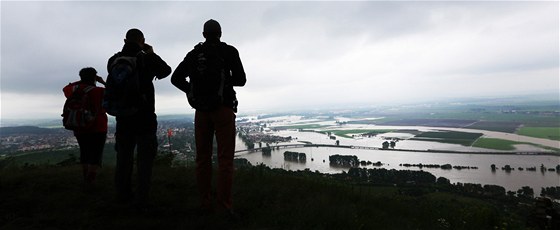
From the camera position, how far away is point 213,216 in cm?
323

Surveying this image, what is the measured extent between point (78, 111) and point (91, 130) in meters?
0.32

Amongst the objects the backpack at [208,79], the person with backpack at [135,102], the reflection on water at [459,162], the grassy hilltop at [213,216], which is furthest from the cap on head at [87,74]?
the reflection on water at [459,162]

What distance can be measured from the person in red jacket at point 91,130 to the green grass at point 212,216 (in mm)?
449

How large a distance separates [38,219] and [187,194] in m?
1.71

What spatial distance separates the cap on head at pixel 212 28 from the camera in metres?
3.37

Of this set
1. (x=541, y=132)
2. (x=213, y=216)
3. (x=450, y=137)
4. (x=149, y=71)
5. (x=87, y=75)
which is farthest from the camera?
(x=450, y=137)

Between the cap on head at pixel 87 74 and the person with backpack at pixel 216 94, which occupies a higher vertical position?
the cap on head at pixel 87 74

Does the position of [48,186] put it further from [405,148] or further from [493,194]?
[405,148]

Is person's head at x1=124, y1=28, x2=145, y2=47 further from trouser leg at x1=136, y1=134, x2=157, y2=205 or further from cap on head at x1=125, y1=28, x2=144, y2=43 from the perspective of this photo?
trouser leg at x1=136, y1=134, x2=157, y2=205

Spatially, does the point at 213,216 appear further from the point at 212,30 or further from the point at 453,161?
the point at 453,161

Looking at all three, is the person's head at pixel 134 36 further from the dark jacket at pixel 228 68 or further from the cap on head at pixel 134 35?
the dark jacket at pixel 228 68

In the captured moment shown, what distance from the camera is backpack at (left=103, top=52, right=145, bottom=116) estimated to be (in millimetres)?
3369

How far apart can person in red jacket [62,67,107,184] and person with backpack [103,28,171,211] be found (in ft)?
2.96

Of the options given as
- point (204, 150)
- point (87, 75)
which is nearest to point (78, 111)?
point (87, 75)
